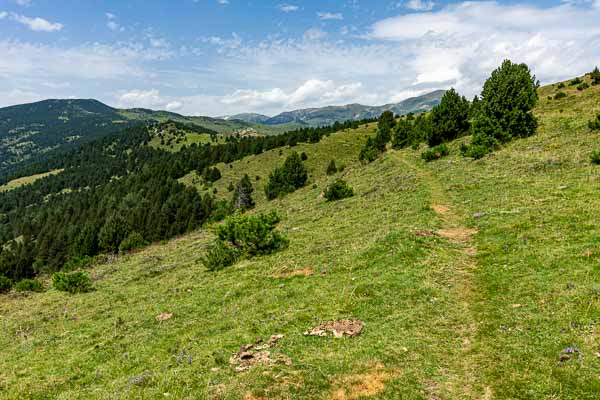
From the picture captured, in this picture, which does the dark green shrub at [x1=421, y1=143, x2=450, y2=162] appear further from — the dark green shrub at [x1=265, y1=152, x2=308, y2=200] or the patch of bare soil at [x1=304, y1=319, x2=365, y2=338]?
the patch of bare soil at [x1=304, y1=319, x2=365, y2=338]

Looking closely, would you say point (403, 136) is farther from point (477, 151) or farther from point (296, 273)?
point (296, 273)

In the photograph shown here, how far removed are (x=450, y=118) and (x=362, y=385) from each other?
54483mm

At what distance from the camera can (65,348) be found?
1542cm

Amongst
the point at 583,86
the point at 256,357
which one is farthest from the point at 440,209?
the point at 583,86

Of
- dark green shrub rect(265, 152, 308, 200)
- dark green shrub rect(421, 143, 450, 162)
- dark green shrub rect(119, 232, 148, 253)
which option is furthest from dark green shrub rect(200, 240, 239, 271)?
dark green shrub rect(265, 152, 308, 200)

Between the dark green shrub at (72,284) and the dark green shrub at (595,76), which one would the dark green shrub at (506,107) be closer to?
the dark green shrub at (595,76)

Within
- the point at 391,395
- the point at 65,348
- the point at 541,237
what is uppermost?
the point at 541,237

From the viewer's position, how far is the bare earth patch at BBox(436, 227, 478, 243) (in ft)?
66.0

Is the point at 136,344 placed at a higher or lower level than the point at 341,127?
lower

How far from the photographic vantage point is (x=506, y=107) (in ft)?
139

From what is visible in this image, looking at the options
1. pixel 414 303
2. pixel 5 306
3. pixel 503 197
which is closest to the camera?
pixel 414 303

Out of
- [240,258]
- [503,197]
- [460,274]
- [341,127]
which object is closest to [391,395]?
[460,274]

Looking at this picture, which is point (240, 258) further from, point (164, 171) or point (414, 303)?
point (164, 171)

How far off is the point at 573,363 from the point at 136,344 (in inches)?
565
